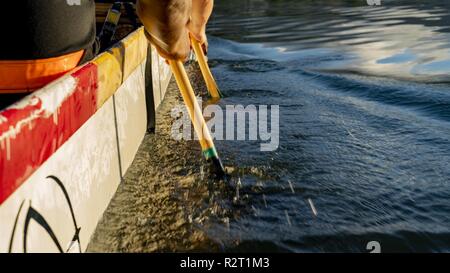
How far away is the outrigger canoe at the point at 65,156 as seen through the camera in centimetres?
128

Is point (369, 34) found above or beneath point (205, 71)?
above

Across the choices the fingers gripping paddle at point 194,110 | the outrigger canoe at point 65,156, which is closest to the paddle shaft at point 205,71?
the outrigger canoe at point 65,156

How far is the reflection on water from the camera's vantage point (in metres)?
6.23

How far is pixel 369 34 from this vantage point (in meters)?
9.23

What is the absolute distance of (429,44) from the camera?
24.6ft

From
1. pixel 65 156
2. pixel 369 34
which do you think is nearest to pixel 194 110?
pixel 65 156

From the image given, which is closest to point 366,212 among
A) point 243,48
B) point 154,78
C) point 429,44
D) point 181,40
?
point 181,40

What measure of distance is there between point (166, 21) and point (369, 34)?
306 inches

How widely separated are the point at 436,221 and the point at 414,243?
291 millimetres

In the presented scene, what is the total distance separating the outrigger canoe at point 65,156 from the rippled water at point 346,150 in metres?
0.74

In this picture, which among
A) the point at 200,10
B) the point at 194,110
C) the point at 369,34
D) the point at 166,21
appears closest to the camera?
the point at 166,21

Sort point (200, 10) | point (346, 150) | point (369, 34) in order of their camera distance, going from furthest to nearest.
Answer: point (369, 34) → point (200, 10) → point (346, 150)

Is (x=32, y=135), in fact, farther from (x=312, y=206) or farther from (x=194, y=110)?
(x=312, y=206)

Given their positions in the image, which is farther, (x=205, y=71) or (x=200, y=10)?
(x=205, y=71)
